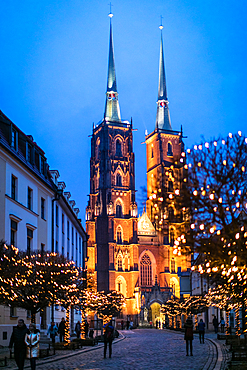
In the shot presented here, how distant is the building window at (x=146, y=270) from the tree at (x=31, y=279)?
75302 mm

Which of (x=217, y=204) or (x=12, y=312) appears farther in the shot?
(x=12, y=312)

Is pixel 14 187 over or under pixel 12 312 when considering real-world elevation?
over

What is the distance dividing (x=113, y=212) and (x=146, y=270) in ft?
42.0

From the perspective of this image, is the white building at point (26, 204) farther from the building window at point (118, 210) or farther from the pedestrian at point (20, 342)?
the building window at point (118, 210)

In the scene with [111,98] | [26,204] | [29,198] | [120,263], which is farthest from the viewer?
[111,98]

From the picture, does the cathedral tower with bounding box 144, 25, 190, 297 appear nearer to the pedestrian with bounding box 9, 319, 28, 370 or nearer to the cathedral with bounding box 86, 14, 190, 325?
the cathedral with bounding box 86, 14, 190, 325

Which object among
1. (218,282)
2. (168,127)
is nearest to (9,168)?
(218,282)

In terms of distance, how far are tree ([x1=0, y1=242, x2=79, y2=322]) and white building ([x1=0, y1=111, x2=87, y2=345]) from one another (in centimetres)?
260

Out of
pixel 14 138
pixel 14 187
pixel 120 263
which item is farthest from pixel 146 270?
pixel 14 138

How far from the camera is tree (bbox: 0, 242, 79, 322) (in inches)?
885

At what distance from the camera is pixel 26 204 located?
32.6 meters

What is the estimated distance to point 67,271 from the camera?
24.9 m

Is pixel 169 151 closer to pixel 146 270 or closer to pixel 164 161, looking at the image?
pixel 164 161

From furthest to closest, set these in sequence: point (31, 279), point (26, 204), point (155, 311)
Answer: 1. point (155, 311)
2. point (26, 204)
3. point (31, 279)
